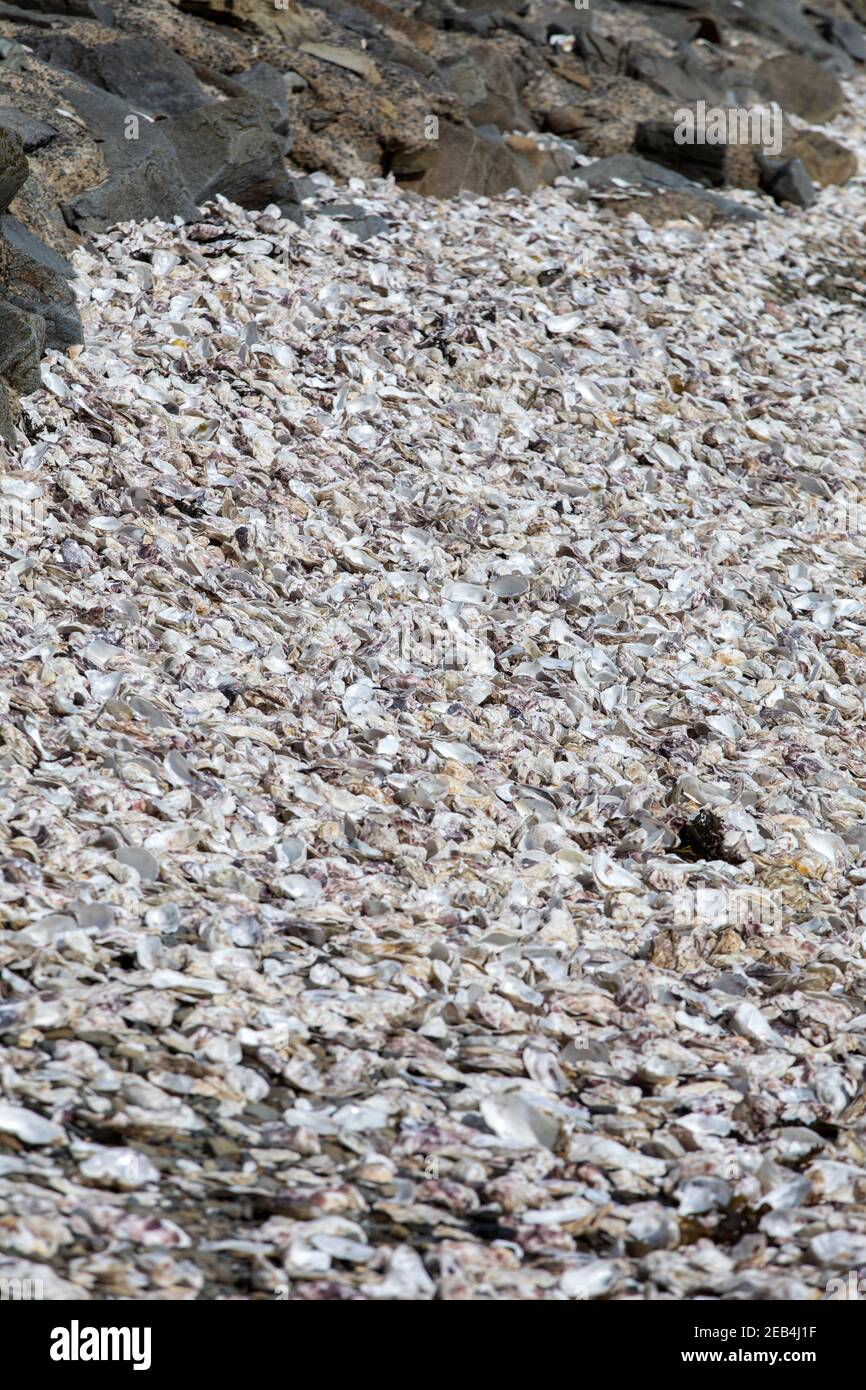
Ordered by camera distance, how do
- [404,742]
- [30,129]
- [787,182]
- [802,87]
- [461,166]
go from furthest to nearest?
[802,87], [787,182], [461,166], [30,129], [404,742]

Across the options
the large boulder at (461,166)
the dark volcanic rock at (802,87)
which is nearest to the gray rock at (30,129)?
the large boulder at (461,166)

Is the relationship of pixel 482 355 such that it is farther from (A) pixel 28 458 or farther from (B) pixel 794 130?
(B) pixel 794 130

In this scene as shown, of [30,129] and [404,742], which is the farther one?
[30,129]

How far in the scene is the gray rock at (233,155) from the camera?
26.2ft

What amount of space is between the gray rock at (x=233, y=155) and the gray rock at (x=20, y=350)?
234cm

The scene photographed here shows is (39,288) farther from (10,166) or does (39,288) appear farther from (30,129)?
(30,129)

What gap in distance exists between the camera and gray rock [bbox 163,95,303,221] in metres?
7.97

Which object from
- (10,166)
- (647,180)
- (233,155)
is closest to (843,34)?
(647,180)

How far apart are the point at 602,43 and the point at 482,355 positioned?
7.84 m

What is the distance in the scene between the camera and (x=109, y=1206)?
2879 millimetres

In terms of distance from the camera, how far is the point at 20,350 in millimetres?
5934

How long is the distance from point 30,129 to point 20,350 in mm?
2047

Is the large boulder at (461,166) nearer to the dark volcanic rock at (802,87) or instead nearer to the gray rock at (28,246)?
the gray rock at (28,246)

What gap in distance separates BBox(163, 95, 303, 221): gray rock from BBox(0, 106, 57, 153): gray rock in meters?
0.89
